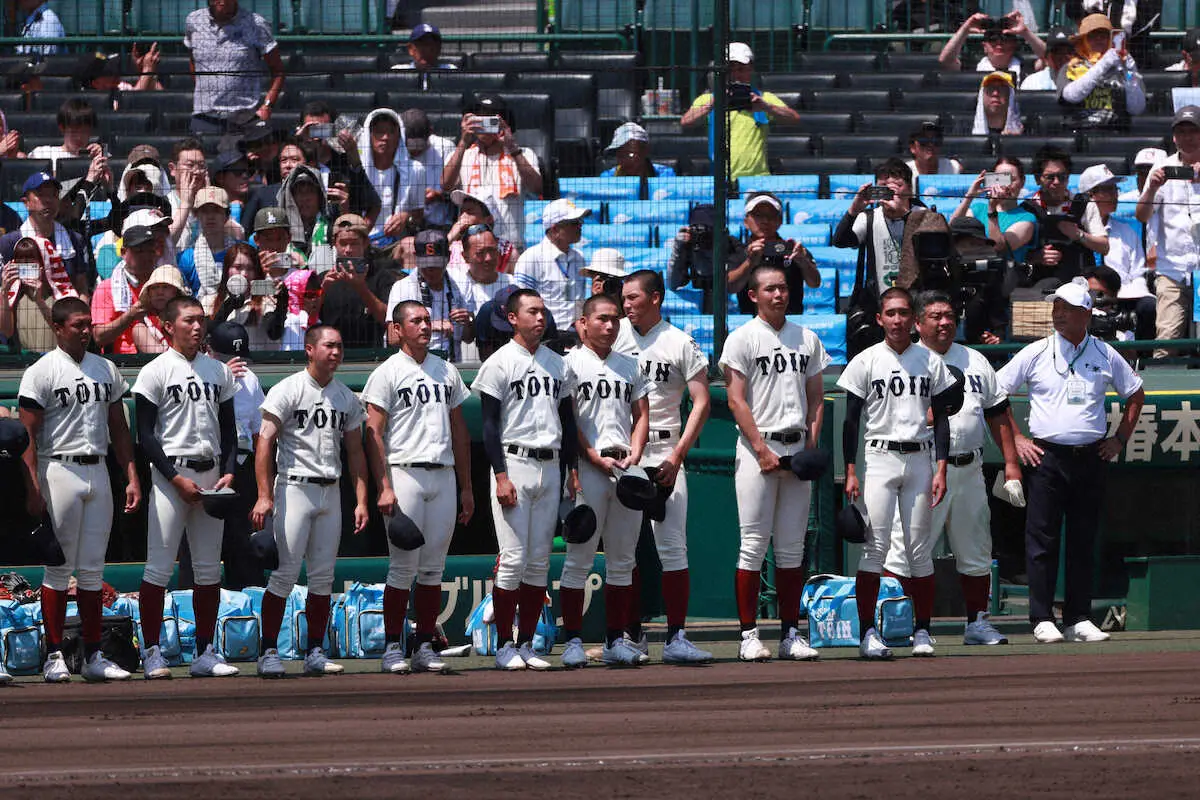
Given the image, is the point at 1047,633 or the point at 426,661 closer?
the point at 426,661

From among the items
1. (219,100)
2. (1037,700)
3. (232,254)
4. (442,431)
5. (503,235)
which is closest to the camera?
(1037,700)

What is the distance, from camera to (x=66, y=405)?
9.67 meters

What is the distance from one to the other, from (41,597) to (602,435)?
9.93ft

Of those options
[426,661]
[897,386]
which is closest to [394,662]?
[426,661]

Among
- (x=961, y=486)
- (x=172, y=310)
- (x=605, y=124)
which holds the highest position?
(x=605, y=124)

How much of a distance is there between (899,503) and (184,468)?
12.3ft

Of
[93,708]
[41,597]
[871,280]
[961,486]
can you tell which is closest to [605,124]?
[871,280]

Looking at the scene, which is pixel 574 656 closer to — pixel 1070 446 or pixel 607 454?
pixel 607 454

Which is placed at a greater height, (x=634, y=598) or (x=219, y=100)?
(x=219, y=100)

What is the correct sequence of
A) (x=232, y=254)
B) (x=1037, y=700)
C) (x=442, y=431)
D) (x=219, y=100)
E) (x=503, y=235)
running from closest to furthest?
1. (x=1037, y=700)
2. (x=442, y=431)
3. (x=232, y=254)
4. (x=503, y=235)
5. (x=219, y=100)

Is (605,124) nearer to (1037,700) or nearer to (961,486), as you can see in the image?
(961,486)

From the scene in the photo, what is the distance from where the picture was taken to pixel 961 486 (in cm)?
1046

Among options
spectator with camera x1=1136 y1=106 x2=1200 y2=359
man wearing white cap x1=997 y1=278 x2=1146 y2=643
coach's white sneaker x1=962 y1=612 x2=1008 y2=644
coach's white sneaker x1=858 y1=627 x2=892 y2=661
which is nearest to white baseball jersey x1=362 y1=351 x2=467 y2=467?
coach's white sneaker x1=858 y1=627 x2=892 y2=661

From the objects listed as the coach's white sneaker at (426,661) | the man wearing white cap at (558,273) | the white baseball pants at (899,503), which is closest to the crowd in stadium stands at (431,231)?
the man wearing white cap at (558,273)
